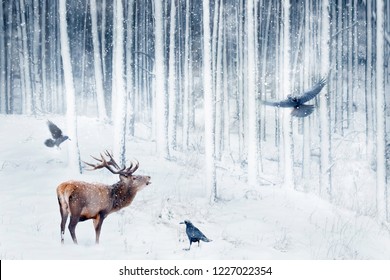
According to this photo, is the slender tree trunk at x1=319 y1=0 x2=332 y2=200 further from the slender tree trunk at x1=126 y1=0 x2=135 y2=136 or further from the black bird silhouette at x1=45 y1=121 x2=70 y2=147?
the black bird silhouette at x1=45 y1=121 x2=70 y2=147

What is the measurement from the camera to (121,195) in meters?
3.43

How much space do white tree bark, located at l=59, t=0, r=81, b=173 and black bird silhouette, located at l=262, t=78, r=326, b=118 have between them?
231 centimetres

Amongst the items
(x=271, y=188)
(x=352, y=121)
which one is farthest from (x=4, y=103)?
(x=352, y=121)

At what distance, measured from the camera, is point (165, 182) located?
402cm

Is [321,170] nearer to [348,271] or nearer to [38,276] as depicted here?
[348,271]

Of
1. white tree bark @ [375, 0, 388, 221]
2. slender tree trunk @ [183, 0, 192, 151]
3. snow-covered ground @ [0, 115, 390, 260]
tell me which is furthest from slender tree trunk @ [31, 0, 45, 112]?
white tree bark @ [375, 0, 388, 221]

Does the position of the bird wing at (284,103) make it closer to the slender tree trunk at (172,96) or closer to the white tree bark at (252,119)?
the white tree bark at (252,119)

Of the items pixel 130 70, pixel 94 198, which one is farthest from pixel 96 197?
pixel 130 70

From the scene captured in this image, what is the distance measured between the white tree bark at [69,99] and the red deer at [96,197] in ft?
1.72

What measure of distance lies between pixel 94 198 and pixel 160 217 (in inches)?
27.5

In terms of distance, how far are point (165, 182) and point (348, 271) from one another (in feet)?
6.15

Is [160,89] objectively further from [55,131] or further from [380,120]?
[380,120]

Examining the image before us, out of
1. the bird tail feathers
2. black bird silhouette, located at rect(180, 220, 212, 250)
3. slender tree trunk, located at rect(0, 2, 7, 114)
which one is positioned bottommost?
black bird silhouette, located at rect(180, 220, 212, 250)

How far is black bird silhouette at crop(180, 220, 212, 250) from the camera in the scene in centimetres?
345
